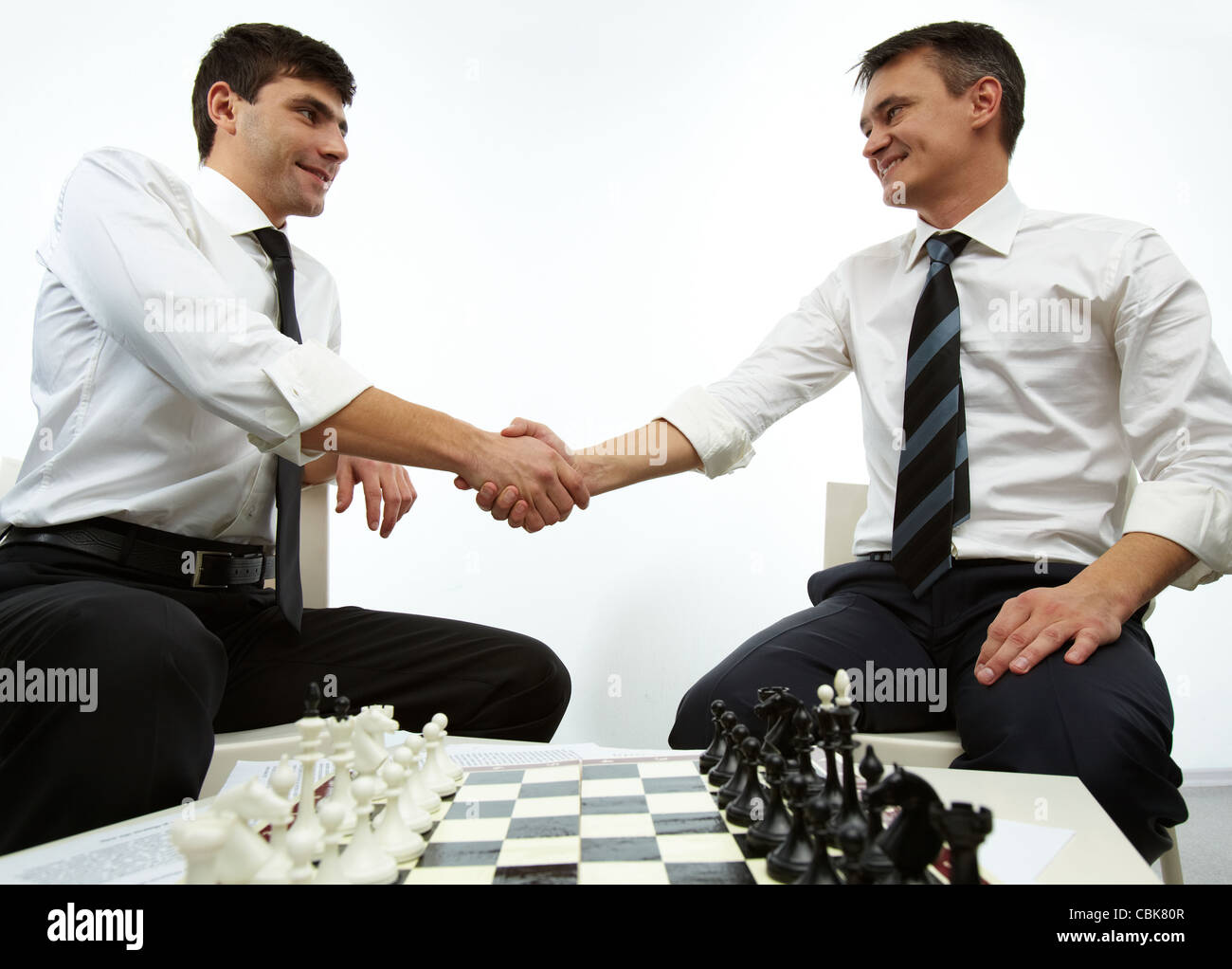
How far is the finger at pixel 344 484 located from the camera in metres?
1.96

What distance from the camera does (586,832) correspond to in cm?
94

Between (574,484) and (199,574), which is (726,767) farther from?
(199,574)

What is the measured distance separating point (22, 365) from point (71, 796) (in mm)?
1991

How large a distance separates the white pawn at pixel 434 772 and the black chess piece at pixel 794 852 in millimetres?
478

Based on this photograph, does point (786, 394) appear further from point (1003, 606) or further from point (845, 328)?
point (1003, 606)

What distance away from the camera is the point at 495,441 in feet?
5.81

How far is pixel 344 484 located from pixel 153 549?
18.7 inches

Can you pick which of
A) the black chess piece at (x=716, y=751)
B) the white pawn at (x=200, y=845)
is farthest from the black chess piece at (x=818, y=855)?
the white pawn at (x=200, y=845)

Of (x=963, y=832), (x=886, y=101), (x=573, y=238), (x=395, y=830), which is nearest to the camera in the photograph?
(x=963, y=832)

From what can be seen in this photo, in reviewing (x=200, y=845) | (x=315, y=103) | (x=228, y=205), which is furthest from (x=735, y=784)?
(x=315, y=103)

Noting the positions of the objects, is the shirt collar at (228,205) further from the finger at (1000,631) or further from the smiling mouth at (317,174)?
the finger at (1000,631)

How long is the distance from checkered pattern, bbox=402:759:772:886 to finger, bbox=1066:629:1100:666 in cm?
63

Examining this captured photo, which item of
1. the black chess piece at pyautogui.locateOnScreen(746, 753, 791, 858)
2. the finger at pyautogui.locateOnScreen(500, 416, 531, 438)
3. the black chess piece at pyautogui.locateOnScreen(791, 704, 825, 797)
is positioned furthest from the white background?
the black chess piece at pyautogui.locateOnScreen(746, 753, 791, 858)

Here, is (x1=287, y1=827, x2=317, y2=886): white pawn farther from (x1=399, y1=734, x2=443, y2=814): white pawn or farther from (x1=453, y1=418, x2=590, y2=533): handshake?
(x1=453, y1=418, x2=590, y2=533): handshake
